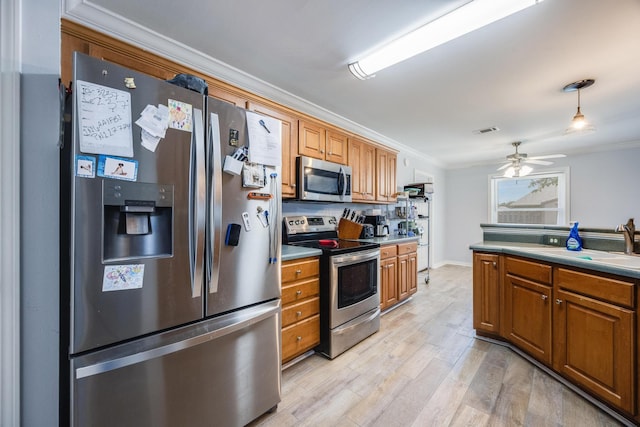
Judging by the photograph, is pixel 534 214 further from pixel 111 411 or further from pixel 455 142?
pixel 111 411

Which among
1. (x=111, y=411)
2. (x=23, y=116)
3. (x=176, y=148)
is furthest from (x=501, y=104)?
(x=111, y=411)

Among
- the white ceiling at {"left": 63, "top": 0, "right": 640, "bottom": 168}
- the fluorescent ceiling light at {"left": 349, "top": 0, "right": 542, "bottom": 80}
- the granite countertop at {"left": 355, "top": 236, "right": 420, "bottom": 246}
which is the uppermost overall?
the white ceiling at {"left": 63, "top": 0, "right": 640, "bottom": 168}

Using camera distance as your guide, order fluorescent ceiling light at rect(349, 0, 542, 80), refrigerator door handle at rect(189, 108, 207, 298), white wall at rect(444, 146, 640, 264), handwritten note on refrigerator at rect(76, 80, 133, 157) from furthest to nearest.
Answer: white wall at rect(444, 146, 640, 264) → fluorescent ceiling light at rect(349, 0, 542, 80) → refrigerator door handle at rect(189, 108, 207, 298) → handwritten note on refrigerator at rect(76, 80, 133, 157)

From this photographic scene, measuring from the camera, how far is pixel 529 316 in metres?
2.17

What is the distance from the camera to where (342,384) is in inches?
75.4

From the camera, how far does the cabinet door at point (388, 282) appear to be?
3.17m

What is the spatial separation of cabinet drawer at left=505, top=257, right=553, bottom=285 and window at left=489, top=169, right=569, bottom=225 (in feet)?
13.3

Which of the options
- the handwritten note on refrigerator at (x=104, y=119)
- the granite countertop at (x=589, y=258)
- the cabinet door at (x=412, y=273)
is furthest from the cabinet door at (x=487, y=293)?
the handwritten note on refrigerator at (x=104, y=119)

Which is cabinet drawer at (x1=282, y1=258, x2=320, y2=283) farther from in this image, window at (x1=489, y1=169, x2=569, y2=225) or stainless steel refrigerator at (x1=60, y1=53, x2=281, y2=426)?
window at (x1=489, y1=169, x2=569, y2=225)

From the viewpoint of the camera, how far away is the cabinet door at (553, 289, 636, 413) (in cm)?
152

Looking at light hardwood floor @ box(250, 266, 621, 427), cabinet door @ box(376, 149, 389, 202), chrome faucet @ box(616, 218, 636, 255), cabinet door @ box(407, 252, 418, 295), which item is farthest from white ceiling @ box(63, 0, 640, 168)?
light hardwood floor @ box(250, 266, 621, 427)

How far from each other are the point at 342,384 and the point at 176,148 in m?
1.91

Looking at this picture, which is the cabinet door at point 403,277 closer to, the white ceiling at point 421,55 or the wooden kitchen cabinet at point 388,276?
the wooden kitchen cabinet at point 388,276

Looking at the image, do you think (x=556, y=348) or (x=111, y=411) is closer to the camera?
(x=111, y=411)
